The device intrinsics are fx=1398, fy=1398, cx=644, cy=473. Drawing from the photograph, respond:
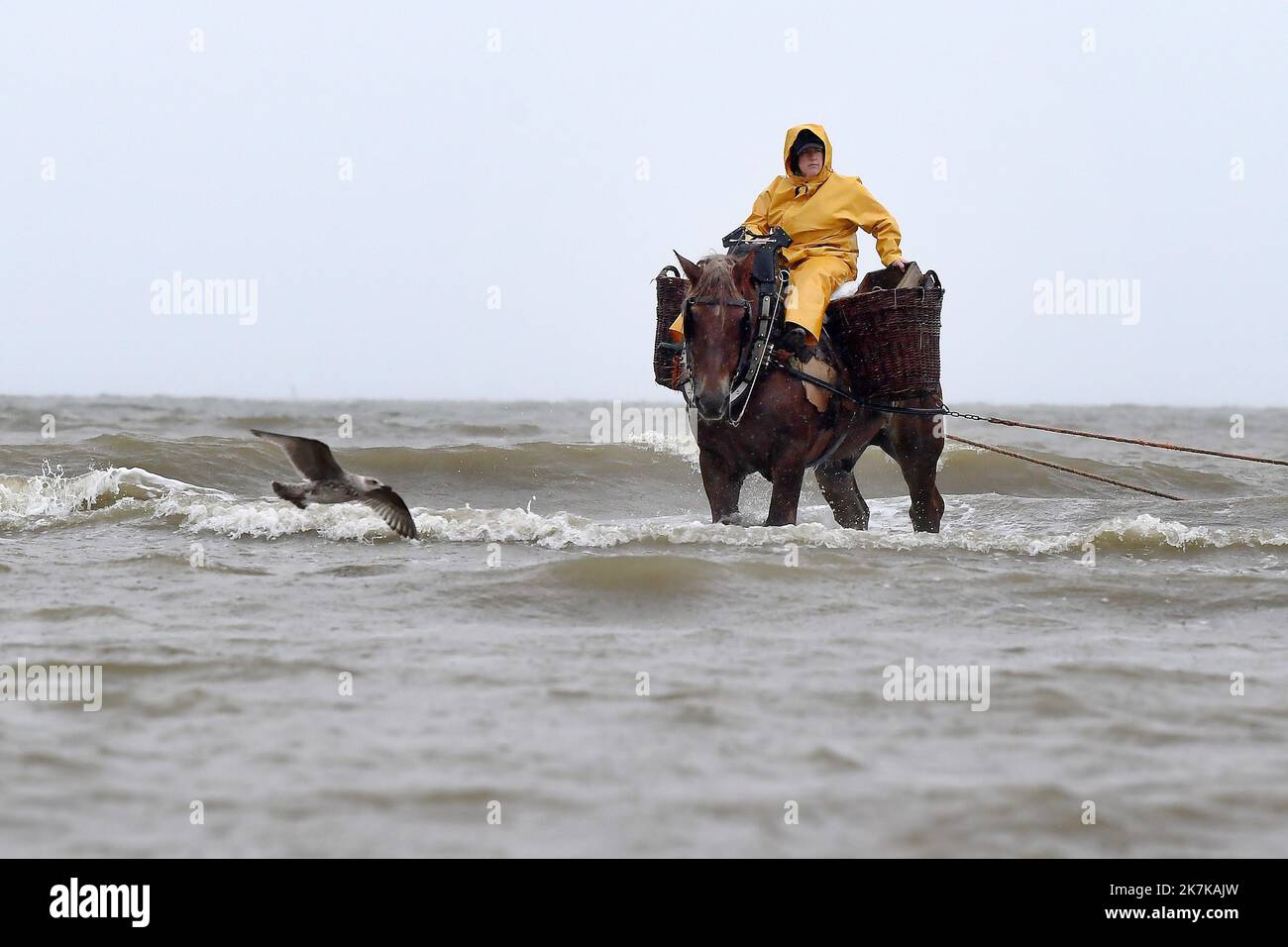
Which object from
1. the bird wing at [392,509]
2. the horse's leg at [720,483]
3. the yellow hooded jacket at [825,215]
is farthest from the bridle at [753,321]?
the bird wing at [392,509]

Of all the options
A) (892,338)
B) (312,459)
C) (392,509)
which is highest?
(892,338)

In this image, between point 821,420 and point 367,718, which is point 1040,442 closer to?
point 821,420

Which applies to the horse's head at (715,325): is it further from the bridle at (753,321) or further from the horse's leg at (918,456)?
the horse's leg at (918,456)

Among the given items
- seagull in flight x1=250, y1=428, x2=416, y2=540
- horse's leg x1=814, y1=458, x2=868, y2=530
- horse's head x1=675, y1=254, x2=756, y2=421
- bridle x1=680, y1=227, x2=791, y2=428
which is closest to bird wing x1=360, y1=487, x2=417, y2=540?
seagull in flight x1=250, y1=428, x2=416, y2=540

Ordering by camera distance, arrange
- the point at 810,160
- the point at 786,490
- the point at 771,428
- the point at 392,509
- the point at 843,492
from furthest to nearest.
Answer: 1. the point at 843,492
2. the point at 810,160
3. the point at 786,490
4. the point at 771,428
5. the point at 392,509

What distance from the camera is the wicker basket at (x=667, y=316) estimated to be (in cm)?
791

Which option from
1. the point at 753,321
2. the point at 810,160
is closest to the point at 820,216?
the point at 810,160

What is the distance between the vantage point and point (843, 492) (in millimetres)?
9047

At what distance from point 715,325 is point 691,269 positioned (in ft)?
1.10

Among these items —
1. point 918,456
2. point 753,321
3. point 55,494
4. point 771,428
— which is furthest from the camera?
point 55,494

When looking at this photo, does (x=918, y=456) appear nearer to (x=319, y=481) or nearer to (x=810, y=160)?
(x=810, y=160)

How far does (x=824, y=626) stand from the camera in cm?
573
